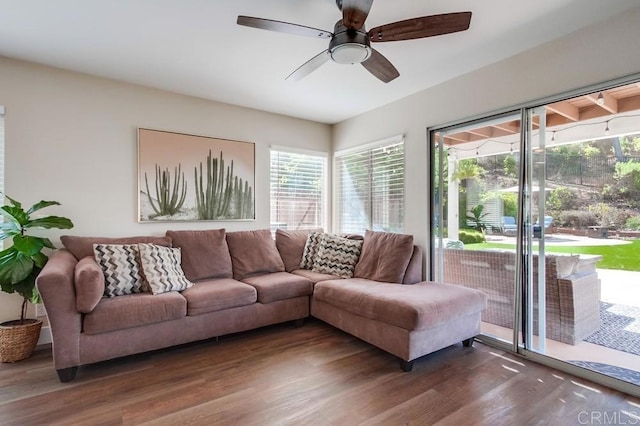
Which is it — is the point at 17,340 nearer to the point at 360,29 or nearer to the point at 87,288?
the point at 87,288

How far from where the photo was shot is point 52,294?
2.11 meters

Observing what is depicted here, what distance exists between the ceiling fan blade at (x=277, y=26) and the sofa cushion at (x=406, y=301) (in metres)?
1.90

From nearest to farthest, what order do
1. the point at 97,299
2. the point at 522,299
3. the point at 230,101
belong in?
the point at 97,299 < the point at 522,299 < the point at 230,101

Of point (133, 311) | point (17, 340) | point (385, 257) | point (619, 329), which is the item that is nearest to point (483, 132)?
point (385, 257)

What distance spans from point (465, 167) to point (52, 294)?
350 centimetres

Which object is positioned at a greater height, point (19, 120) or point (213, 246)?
point (19, 120)

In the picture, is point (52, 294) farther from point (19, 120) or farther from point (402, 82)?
point (402, 82)

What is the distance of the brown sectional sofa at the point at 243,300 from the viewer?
221cm

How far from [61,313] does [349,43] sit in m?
2.55

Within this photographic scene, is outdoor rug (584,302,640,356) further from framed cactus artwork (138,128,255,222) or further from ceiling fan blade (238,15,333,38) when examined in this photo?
framed cactus artwork (138,128,255,222)

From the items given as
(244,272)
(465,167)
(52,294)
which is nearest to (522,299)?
(465,167)

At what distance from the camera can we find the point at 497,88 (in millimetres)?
2766

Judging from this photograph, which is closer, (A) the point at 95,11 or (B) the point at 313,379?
(A) the point at 95,11

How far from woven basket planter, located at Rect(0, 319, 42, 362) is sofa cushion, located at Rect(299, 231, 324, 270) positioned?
2.47m
